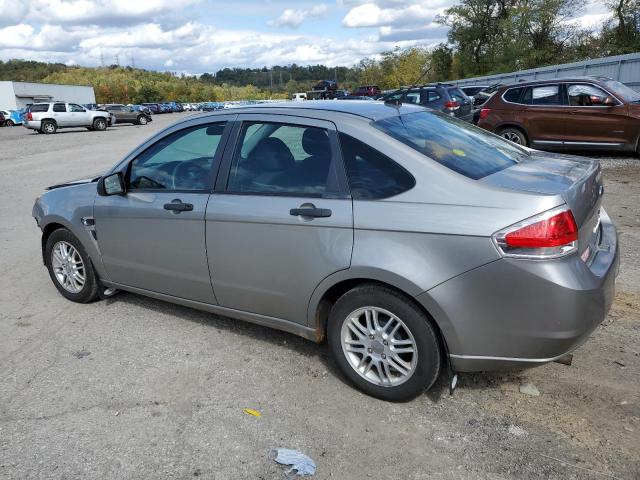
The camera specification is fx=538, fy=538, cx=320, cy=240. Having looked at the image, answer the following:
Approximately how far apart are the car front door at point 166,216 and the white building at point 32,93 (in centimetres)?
6288

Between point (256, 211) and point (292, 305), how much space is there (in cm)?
64

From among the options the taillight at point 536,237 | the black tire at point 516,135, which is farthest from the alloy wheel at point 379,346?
the black tire at point 516,135

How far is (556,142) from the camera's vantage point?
38.4 feet

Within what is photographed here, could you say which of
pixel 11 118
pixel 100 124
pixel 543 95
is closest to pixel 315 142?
pixel 543 95

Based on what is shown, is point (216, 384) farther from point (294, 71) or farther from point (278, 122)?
point (294, 71)

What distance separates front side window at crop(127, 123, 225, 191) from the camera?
381 centimetres

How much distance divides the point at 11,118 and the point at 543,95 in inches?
1812

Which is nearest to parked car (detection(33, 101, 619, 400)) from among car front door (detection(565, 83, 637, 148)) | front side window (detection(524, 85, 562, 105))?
car front door (detection(565, 83, 637, 148))

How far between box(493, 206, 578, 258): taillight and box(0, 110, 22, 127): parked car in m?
50.7

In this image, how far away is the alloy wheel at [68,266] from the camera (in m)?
4.80

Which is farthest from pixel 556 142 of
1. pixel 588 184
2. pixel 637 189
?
pixel 588 184

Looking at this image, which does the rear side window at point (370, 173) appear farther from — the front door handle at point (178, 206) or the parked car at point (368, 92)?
the parked car at point (368, 92)

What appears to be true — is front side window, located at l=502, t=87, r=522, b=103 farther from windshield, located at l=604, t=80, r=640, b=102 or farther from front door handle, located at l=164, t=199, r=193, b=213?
front door handle, located at l=164, t=199, r=193, b=213

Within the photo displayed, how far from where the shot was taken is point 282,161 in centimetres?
352
